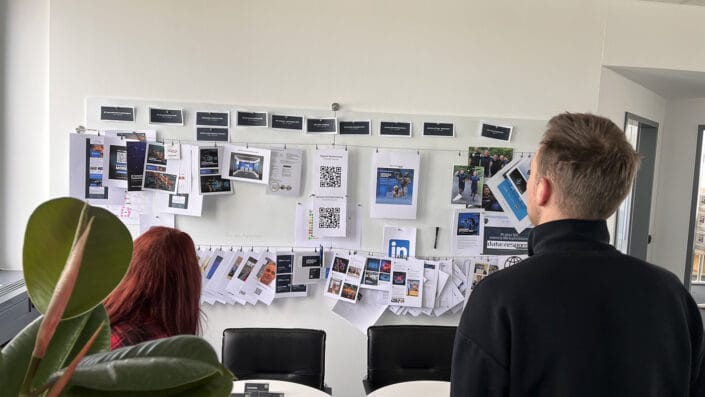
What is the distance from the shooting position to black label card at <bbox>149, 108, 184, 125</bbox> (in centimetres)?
270

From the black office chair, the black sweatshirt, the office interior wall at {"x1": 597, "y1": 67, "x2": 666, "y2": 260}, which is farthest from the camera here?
the office interior wall at {"x1": 597, "y1": 67, "x2": 666, "y2": 260}

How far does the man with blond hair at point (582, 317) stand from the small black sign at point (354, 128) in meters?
1.86

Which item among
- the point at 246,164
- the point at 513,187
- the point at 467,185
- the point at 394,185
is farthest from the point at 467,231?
the point at 246,164

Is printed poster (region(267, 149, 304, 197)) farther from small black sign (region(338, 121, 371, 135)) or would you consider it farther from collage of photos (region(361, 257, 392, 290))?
collage of photos (region(361, 257, 392, 290))

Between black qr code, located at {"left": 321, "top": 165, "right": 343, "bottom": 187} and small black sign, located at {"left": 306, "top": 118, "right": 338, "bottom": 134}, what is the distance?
23 cm

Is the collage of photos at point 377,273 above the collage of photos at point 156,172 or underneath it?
underneath

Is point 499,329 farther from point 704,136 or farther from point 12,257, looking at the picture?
point 704,136

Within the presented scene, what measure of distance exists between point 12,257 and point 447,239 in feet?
8.62

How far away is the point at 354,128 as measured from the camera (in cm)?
284

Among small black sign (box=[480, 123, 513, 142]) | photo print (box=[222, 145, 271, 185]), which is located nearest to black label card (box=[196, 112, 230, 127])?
photo print (box=[222, 145, 271, 185])

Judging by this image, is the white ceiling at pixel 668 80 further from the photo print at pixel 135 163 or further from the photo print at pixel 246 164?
the photo print at pixel 135 163

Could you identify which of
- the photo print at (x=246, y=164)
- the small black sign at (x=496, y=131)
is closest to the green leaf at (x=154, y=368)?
the photo print at (x=246, y=164)

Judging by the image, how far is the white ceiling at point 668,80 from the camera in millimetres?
3191

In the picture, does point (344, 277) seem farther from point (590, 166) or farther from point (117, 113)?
point (590, 166)
